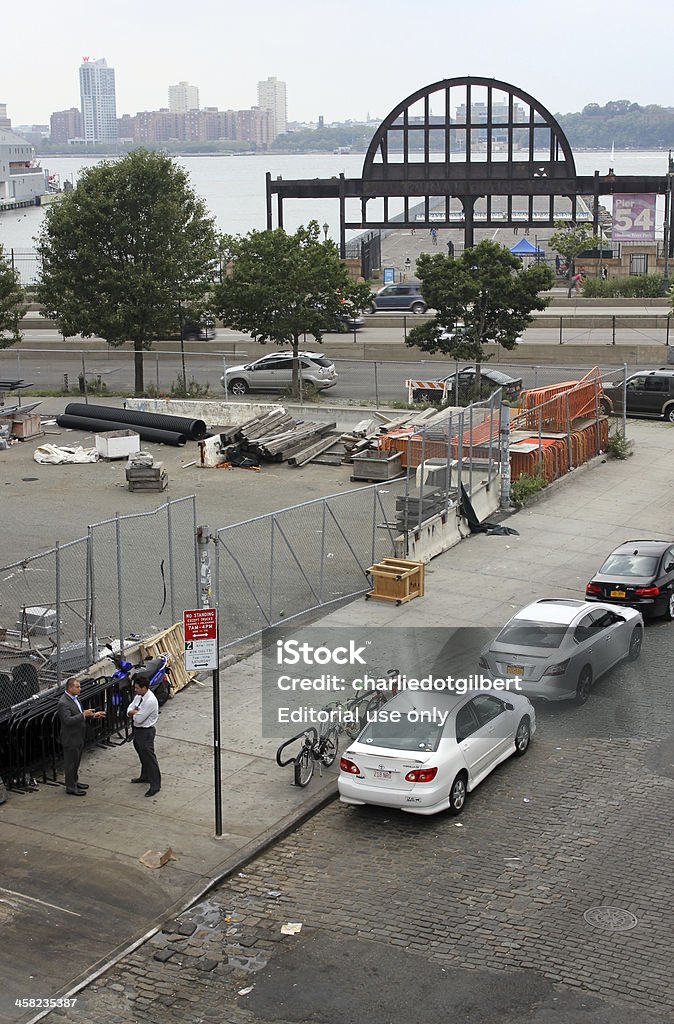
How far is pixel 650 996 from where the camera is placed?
10.5 m

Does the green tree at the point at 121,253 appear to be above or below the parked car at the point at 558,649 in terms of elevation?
above

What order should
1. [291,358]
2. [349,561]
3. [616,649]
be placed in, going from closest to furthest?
[616,649]
[349,561]
[291,358]

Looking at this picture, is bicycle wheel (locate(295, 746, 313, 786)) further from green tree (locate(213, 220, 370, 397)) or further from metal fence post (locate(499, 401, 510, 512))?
green tree (locate(213, 220, 370, 397))

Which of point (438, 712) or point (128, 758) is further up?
point (438, 712)

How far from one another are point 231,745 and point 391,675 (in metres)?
2.33

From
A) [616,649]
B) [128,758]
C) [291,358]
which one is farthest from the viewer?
[291,358]

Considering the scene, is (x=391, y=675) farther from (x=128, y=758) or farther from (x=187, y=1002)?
(x=187, y=1002)

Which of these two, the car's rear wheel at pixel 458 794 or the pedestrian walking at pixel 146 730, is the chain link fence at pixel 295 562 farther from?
the car's rear wheel at pixel 458 794

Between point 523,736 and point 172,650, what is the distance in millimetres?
5494

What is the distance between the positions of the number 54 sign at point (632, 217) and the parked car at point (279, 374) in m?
39.1

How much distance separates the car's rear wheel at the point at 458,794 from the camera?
46.1 ft

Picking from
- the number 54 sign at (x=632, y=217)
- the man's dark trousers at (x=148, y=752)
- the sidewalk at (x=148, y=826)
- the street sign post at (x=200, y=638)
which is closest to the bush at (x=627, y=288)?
the number 54 sign at (x=632, y=217)

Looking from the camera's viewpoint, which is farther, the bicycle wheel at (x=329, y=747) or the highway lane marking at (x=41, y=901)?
the bicycle wheel at (x=329, y=747)

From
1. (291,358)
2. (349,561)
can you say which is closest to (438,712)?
(349,561)
